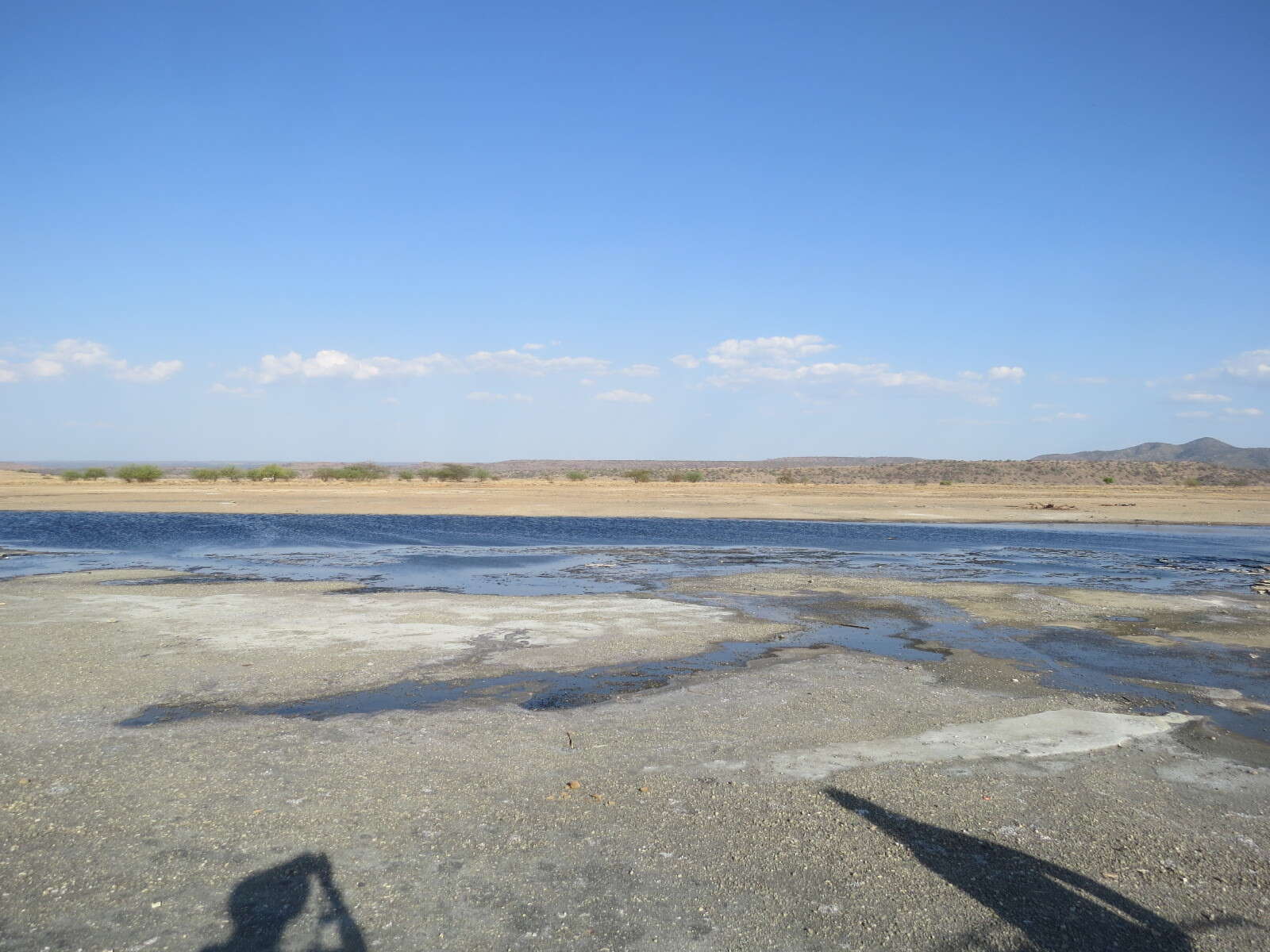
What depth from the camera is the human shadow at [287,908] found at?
4512 millimetres

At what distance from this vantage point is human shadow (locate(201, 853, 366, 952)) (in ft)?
14.8

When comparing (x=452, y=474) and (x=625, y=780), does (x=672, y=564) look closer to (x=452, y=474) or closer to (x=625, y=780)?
(x=625, y=780)

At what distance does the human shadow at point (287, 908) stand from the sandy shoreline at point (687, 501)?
38073mm

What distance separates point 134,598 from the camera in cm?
1614

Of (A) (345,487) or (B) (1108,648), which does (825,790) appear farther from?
(A) (345,487)

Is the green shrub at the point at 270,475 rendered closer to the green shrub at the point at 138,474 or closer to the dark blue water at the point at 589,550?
the green shrub at the point at 138,474

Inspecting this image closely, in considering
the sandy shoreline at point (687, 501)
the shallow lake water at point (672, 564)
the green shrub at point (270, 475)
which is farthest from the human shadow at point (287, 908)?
the green shrub at point (270, 475)

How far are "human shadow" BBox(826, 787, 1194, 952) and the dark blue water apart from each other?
43.2 ft

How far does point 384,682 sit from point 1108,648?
10565mm

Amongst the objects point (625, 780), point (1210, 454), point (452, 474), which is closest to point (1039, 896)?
point (625, 780)

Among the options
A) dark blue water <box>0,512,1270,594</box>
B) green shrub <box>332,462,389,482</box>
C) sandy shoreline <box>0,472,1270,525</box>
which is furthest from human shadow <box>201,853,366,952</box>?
green shrub <box>332,462,389,482</box>

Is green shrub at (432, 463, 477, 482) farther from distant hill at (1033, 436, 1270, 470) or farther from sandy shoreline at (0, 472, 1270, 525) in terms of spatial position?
distant hill at (1033, 436, 1270, 470)

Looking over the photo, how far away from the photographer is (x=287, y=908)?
4.84 m

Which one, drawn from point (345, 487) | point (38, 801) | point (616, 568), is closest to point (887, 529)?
point (616, 568)
